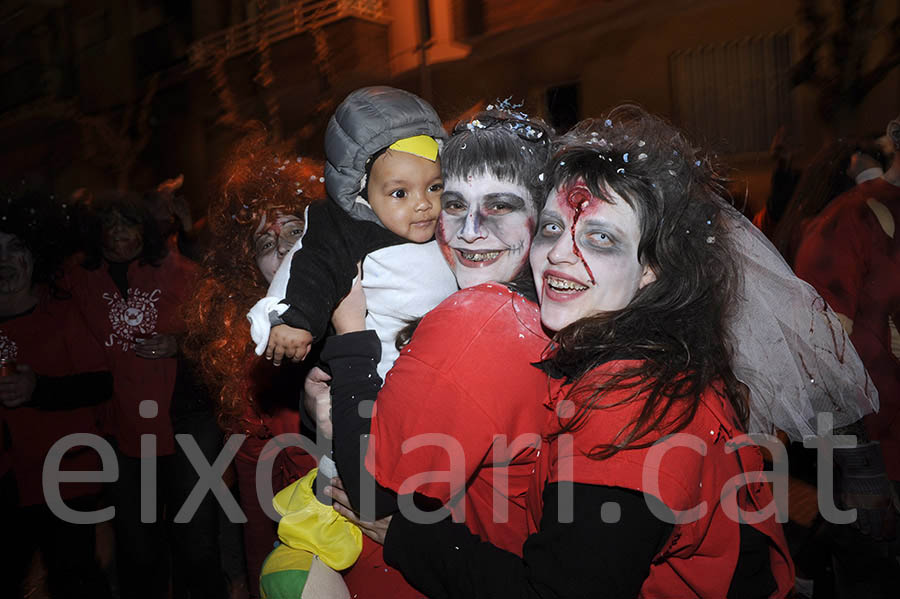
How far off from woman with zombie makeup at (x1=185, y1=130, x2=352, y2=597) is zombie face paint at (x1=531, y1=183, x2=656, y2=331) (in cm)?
137

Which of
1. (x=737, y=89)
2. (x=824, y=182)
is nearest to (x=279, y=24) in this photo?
(x=737, y=89)

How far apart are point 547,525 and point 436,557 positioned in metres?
0.29

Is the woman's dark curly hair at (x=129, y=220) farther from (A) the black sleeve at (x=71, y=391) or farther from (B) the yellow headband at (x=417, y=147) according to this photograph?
(B) the yellow headband at (x=417, y=147)

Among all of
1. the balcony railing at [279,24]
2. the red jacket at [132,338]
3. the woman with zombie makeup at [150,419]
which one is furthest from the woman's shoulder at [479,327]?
the balcony railing at [279,24]

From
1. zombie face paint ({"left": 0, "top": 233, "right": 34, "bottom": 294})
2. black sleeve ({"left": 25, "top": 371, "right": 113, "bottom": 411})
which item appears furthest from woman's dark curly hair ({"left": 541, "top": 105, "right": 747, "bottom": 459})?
zombie face paint ({"left": 0, "top": 233, "right": 34, "bottom": 294})

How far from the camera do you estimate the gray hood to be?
5.98 ft

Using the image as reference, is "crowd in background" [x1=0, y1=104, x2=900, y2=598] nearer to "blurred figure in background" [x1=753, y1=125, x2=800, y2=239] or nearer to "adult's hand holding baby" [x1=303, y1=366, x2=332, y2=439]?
"adult's hand holding baby" [x1=303, y1=366, x2=332, y2=439]

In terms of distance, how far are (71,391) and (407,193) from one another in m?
2.26

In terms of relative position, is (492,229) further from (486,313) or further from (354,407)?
(354,407)

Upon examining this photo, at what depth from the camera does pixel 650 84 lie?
587cm

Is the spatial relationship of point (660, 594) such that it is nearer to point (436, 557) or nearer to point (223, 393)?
point (436, 557)

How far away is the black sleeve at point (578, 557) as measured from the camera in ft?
3.70

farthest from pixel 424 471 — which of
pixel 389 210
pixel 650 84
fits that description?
pixel 650 84

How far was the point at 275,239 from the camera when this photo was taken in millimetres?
2578
